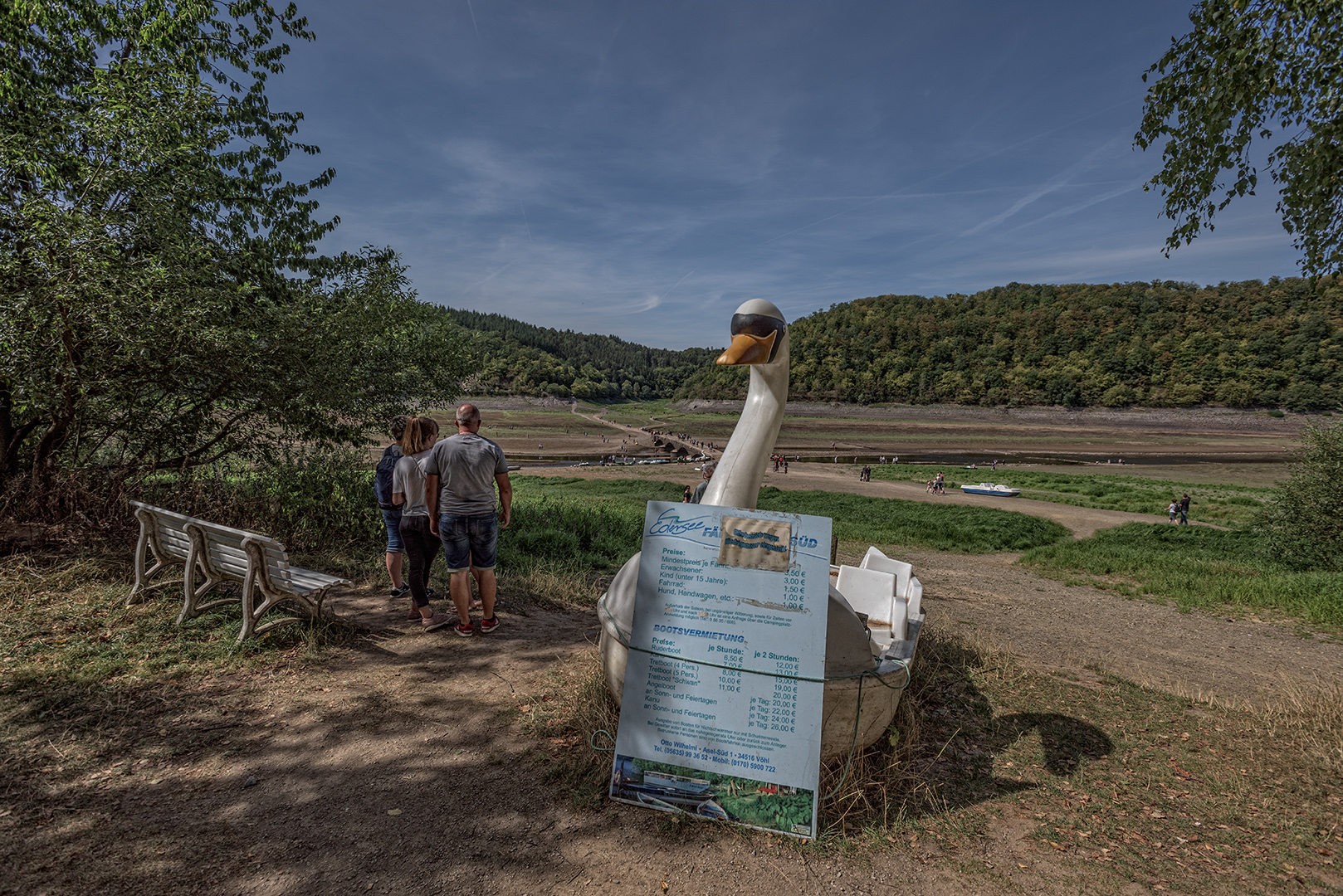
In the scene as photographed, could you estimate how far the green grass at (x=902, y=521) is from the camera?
665 inches

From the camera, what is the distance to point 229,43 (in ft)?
28.1

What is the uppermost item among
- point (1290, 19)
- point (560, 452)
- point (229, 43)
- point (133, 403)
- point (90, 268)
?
point (229, 43)

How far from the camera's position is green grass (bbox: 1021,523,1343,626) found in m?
9.70

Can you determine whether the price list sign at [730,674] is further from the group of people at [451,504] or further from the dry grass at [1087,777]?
the group of people at [451,504]

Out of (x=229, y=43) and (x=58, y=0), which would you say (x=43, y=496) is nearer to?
(x=58, y=0)

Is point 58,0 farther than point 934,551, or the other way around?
point 934,551

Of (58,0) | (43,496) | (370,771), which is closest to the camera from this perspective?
(370,771)

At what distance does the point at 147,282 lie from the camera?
5.34 meters

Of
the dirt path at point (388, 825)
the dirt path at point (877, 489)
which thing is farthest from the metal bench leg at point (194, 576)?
the dirt path at point (877, 489)

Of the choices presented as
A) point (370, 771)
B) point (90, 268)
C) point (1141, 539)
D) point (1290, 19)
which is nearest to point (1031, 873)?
point (370, 771)

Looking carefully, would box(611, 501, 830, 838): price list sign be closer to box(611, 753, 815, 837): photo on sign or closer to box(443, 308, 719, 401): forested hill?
box(611, 753, 815, 837): photo on sign

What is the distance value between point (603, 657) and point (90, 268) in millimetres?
5970

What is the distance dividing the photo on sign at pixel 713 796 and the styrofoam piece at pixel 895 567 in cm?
256

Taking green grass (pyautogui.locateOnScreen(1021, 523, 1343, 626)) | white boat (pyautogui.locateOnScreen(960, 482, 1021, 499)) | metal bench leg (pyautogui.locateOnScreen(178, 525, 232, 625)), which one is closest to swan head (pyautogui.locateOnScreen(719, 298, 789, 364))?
metal bench leg (pyautogui.locateOnScreen(178, 525, 232, 625))
